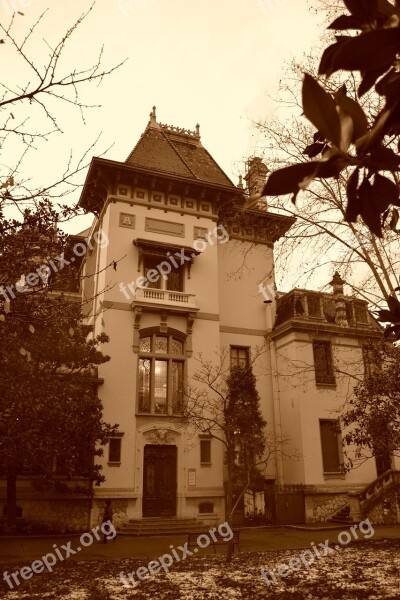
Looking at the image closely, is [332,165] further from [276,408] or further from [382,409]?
[276,408]

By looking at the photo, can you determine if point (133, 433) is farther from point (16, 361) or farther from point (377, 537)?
point (377, 537)

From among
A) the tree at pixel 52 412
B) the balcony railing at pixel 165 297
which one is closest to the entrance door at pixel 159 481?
the tree at pixel 52 412

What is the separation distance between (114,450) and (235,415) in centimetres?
532

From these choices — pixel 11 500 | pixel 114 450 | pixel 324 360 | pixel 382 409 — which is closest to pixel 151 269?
pixel 114 450

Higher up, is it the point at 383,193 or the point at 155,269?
the point at 155,269

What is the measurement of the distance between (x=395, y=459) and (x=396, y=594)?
1750 cm

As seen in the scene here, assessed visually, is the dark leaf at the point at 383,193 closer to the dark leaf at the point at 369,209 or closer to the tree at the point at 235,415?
the dark leaf at the point at 369,209

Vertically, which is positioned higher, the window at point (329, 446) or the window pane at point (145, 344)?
the window pane at point (145, 344)

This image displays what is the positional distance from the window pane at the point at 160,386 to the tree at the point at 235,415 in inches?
43.3

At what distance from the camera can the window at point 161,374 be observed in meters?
21.8

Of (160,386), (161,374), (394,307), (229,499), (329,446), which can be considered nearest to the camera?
(394,307)

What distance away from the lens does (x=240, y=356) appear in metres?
25.0

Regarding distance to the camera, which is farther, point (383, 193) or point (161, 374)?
point (161, 374)

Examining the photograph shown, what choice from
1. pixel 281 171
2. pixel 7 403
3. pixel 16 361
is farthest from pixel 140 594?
pixel 281 171
